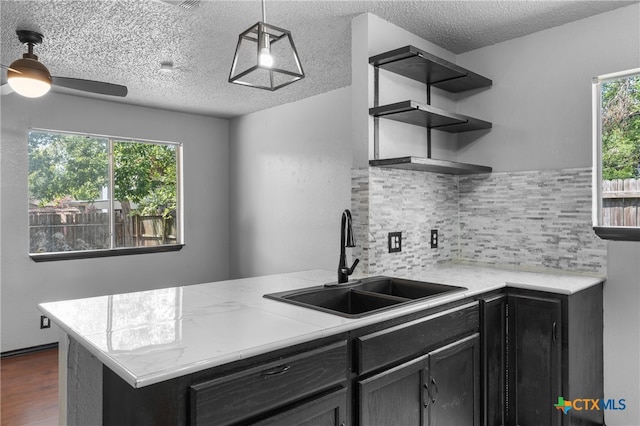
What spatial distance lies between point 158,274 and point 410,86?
12.0 feet

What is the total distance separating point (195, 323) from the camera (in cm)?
146

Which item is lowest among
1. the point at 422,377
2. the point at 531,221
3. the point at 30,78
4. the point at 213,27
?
the point at 422,377

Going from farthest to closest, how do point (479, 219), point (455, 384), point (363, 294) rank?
1. point (479, 219)
2. point (363, 294)
3. point (455, 384)

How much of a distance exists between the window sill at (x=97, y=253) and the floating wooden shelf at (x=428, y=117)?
136 inches

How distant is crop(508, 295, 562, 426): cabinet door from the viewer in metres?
2.13

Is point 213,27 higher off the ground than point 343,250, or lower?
higher

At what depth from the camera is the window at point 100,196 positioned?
165 inches

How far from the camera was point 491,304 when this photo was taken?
220 cm

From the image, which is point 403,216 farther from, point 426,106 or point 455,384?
point 455,384

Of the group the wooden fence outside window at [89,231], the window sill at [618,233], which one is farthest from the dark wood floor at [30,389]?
the window sill at [618,233]

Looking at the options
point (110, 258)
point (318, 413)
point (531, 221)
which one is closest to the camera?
point (318, 413)

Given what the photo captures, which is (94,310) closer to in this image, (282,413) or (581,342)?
(282,413)

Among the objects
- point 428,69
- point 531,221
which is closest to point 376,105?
point 428,69

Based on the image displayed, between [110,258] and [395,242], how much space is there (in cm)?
338
